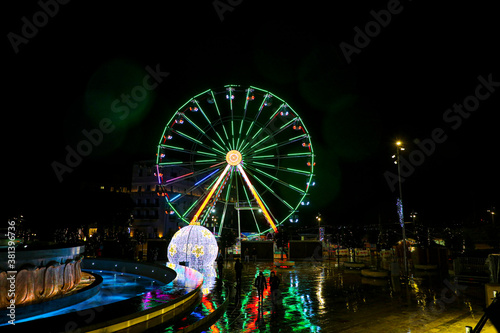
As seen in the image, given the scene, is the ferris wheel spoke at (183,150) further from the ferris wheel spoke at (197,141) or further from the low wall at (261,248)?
the low wall at (261,248)

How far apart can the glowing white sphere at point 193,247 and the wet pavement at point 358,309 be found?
13.6 feet

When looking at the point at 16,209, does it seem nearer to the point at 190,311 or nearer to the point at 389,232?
the point at 190,311

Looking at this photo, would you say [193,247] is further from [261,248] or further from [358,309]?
[261,248]

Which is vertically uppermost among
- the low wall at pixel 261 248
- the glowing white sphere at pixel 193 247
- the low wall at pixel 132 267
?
the glowing white sphere at pixel 193 247

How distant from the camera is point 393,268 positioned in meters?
18.1

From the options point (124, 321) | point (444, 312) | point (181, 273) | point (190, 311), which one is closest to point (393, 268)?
point (444, 312)

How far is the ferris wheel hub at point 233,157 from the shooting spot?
2852 centimetres

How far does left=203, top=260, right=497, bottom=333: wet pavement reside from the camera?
29.5ft

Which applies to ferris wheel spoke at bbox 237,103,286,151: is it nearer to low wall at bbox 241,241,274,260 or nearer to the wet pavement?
low wall at bbox 241,241,274,260

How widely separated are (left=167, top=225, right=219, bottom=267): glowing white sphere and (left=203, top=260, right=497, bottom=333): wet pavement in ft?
13.6

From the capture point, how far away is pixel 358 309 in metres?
11.2

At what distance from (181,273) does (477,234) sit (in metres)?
39.6

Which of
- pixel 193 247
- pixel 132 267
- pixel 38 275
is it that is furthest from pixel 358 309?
pixel 132 267

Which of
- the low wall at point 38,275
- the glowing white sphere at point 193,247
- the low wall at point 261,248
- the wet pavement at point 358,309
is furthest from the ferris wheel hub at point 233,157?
the low wall at point 38,275
